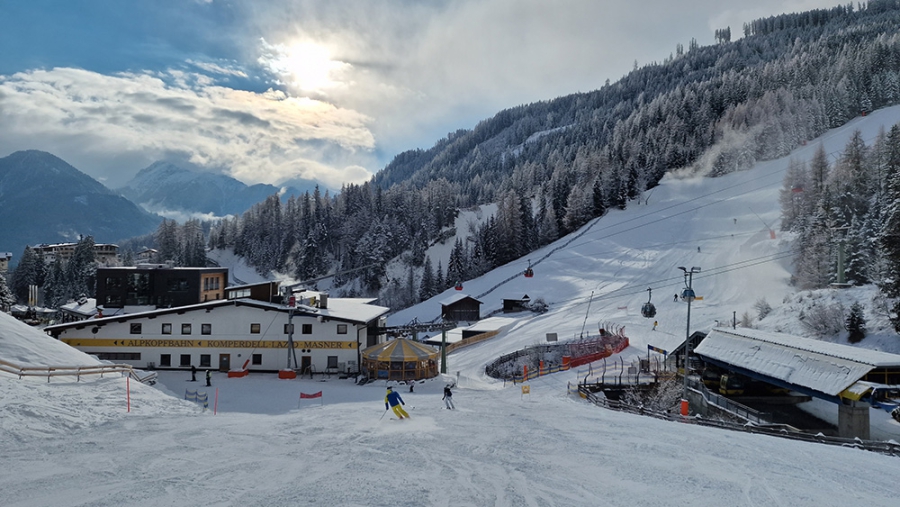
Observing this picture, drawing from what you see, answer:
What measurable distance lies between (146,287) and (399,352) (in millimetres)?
37019

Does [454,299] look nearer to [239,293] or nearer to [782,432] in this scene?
[239,293]

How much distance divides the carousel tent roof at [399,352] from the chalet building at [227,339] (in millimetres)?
2451

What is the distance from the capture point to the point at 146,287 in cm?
5356

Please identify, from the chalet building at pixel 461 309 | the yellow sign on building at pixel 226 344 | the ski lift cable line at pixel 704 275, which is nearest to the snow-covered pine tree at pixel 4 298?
the yellow sign on building at pixel 226 344

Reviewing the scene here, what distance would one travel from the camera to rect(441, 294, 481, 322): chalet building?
68.4 meters

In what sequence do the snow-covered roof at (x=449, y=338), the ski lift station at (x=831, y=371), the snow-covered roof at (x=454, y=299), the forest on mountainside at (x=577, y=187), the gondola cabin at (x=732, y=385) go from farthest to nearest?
1. the forest on mountainside at (x=577, y=187)
2. the snow-covered roof at (x=454, y=299)
3. the snow-covered roof at (x=449, y=338)
4. the gondola cabin at (x=732, y=385)
5. the ski lift station at (x=831, y=371)

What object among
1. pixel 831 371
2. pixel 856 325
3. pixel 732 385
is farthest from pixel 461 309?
pixel 831 371

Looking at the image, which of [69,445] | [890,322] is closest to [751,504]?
[69,445]

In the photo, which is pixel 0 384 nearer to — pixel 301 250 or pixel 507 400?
pixel 507 400

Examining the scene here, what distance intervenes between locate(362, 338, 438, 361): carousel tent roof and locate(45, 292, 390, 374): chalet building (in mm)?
2451

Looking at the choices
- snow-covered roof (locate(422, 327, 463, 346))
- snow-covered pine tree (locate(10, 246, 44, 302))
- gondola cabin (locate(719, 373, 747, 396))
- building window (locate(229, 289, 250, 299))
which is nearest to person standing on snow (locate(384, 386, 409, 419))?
gondola cabin (locate(719, 373, 747, 396))

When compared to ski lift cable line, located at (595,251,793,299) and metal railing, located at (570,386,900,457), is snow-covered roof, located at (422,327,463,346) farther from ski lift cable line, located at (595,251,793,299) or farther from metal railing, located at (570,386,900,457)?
metal railing, located at (570,386,900,457)

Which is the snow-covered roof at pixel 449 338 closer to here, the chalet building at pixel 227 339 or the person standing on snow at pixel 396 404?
the chalet building at pixel 227 339

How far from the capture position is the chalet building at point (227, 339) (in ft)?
115
